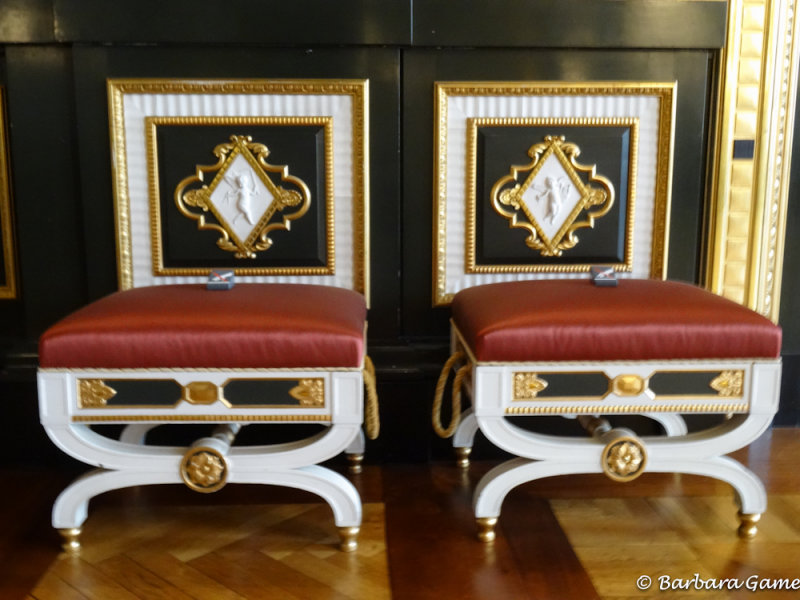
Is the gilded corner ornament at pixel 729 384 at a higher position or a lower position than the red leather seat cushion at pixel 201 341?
lower

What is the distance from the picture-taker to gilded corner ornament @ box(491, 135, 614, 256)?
1625 mm

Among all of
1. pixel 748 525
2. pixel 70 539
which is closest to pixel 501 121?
pixel 748 525

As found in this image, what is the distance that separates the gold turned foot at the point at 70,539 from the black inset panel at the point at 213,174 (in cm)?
57

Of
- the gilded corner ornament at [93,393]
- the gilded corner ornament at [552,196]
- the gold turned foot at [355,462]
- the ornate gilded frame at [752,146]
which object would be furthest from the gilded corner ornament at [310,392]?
the ornate gilded frame at [752,146]

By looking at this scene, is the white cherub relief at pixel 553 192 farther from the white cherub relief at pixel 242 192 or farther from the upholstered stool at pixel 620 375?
the white cherub relief at pixel 242 192

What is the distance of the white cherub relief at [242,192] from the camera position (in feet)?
5.23

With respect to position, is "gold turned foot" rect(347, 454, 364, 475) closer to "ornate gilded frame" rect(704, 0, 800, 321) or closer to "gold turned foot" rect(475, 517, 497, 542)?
"gold turned foot" rect(475, 517, 497, 542)

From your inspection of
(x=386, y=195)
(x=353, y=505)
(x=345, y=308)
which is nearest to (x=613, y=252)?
(x=386, y=195)

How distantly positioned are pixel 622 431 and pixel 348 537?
0.50 metres

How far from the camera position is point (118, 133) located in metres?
1.56

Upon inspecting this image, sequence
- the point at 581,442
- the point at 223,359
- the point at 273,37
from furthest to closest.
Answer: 1. the point at 273,37
2. the point at 581,442
3. the point at 223,359

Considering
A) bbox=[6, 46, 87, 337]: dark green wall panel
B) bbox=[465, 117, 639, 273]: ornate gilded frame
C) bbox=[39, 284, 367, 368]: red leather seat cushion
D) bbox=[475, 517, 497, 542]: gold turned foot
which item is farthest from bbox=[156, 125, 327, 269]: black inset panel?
bbox=[475, 517, 497, 542]: gold turned foot

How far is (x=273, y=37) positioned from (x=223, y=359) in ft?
2.28

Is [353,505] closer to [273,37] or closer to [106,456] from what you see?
[106,456]
